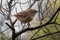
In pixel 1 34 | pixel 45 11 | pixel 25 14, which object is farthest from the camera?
pixel 1 34

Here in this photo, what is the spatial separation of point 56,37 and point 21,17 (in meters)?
0.52

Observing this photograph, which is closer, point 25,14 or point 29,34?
point 25,14

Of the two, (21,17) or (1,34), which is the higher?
(21,17)

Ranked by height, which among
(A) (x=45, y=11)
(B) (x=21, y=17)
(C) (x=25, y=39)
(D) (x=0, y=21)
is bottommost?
(C) (x=25, y=39)

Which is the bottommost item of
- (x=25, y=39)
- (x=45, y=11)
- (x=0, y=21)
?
(x=25, y=39)

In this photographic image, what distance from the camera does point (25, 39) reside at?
0.96m

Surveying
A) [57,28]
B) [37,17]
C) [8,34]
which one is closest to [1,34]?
[8,34]

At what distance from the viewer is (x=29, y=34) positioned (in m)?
0.94

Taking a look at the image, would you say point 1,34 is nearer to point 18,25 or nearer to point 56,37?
point 18,25

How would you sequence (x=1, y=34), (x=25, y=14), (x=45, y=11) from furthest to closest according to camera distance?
1. (x=1, y=34)
2. (x=45, y=11)
3. (x=25, y=14)

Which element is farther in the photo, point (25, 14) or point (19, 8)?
point (19, 8)

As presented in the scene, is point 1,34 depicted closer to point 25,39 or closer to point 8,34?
point 8,34

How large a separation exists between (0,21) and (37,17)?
275 millimetres

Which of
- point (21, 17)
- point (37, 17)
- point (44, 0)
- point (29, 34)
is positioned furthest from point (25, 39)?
point (21, 17)
